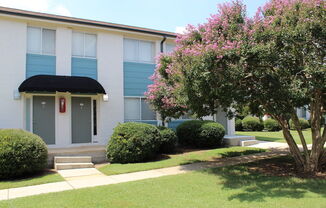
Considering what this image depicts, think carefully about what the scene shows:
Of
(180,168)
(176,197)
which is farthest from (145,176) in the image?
(176,197)

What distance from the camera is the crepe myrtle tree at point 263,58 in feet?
22.1

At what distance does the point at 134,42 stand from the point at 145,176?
28.3 ft

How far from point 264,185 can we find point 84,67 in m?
10.1

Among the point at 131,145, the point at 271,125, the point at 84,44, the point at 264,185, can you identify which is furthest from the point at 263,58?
the point at 271,125

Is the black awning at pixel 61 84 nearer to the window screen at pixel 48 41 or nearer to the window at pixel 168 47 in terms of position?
the window screen at pixel 48 41

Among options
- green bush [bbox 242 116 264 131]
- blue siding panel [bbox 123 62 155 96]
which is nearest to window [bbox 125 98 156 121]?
blue siding panel [bbox 123 62 155 96]

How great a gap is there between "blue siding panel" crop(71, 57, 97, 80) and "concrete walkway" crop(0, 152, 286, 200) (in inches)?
211

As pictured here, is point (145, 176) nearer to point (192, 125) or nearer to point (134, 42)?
point (192, 125)

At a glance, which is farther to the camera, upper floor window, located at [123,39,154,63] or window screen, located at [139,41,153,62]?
window screen, located at [139,41,153,62]

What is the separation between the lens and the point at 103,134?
539 inches

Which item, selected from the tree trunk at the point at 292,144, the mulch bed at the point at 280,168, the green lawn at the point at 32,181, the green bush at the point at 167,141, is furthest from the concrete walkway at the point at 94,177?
the green bush at the point at 167,141

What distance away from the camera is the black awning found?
11466 mm

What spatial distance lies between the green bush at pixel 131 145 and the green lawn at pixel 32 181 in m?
2.54

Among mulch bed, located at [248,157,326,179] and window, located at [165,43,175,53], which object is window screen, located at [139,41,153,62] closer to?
window, located at [165,43,175,53]
